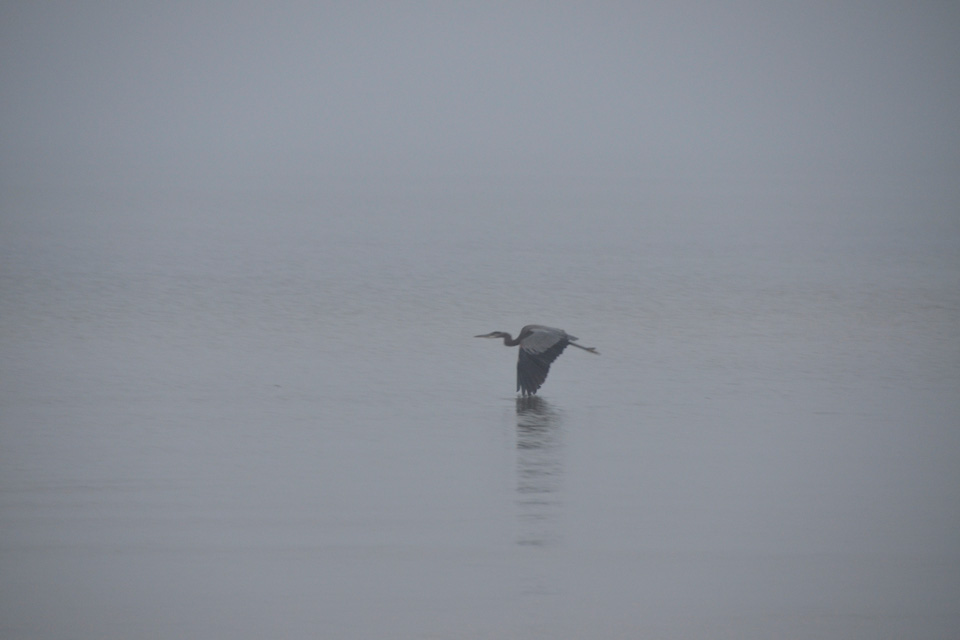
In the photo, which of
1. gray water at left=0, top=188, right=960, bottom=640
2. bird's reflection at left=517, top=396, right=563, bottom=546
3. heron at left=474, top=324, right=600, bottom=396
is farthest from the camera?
heron at left=474, top=324, right=600, bottom=396

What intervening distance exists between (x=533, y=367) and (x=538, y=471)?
8.44 feet

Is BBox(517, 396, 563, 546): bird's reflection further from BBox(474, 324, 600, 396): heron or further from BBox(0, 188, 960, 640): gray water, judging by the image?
BBox(474, 324, 600, 396): heron

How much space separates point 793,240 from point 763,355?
60.0ft

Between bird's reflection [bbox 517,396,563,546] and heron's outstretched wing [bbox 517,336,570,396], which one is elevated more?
heron's outstretched wing [bbox 517,336,570,396]

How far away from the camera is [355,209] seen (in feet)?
151

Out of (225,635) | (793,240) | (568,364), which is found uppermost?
(793,240)

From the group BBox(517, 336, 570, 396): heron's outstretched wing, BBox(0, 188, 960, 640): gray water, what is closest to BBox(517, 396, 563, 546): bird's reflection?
BBox(0, 188, 960, 640): gray water

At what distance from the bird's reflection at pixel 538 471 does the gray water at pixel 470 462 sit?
0.10 feet

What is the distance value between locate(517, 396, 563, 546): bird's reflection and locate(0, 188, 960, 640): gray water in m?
0.03

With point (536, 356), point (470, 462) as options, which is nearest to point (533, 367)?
point (536, 356)

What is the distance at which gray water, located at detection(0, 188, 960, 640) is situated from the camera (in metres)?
8.08

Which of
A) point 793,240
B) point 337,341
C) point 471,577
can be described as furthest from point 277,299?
point 793,240

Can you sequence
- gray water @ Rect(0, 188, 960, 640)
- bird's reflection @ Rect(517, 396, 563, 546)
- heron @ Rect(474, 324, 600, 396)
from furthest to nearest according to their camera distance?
heron @ Rect(474, 324, 600, 396)
bird's reflection @ Rect(517, 396, 563, 546)
gray water @ Rect(0, 188, 960, 640)

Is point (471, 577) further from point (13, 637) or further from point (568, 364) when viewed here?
point (568, 364)
